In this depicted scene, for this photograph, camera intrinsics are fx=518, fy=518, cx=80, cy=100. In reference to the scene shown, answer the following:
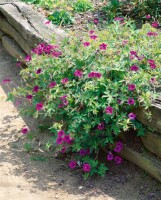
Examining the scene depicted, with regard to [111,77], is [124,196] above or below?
below

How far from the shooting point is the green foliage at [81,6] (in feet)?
21.1

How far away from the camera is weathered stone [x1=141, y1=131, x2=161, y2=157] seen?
3.88 metres

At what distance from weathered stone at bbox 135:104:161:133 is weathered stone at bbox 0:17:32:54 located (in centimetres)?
213

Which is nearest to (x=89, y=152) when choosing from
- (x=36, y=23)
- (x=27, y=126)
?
(x=27, y=126)

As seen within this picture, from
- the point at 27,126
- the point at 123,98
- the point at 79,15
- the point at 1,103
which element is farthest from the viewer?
the point at 79,15

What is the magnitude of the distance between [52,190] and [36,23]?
229 cm

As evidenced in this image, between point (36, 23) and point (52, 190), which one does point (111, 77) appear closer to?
point (52, 190)

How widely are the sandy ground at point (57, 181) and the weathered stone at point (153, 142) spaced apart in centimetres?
27

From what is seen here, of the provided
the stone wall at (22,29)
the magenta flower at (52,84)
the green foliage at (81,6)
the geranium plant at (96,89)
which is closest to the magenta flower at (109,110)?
the geranium plant at (96,89)

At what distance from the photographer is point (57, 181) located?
4152mm

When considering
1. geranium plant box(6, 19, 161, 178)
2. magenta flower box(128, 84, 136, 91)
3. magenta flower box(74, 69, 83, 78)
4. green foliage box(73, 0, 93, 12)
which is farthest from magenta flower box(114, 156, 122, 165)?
green foliage box(73, 0, 93, 12)

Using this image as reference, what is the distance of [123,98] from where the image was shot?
3.89m

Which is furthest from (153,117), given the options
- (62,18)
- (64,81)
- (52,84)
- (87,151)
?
(62,18)

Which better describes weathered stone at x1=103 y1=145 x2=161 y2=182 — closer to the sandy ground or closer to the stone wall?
the sandy ground
